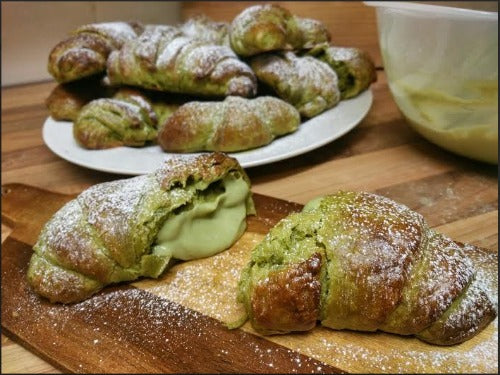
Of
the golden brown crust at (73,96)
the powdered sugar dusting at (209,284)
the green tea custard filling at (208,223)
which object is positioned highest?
the green tea custard filling at (208,223)

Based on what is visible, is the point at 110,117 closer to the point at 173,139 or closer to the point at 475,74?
the point at 173,139

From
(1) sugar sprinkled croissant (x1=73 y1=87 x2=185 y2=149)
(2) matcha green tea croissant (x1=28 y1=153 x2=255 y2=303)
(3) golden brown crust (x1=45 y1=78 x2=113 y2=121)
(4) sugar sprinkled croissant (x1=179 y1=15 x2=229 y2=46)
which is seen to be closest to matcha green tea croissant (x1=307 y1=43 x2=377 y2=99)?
(4) sugar sprinkled croissant (x1=179 y1=15 x2=229 y2=46)

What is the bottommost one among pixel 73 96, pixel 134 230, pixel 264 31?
pixel 73 96

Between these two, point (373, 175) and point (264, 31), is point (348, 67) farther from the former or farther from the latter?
point (373, 175)

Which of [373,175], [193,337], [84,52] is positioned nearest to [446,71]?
[373,175]

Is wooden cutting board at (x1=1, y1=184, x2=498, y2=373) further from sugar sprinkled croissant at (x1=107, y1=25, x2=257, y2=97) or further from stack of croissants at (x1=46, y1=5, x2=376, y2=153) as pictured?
sugar sprinkled croissant at (x1=107, y1=25, x2=257, y2=97)

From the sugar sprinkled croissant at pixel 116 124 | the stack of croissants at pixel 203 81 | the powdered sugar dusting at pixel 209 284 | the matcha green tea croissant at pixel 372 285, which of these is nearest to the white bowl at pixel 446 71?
the stack of croissants at pixel 203 81

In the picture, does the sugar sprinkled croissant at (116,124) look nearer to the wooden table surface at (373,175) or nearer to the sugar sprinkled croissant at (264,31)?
the wooden table surface at (373,175)
